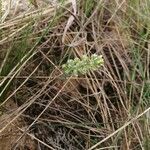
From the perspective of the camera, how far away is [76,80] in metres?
1.54

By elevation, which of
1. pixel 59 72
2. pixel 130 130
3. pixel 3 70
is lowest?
pixel 130 130

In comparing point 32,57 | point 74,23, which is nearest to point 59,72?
point 32,57

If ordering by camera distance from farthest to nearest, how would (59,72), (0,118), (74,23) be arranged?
(74,23) → (59,72) → (0,118)

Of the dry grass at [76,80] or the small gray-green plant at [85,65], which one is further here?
the dry grass at [76,80]

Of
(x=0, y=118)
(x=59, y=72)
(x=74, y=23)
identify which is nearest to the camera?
(x=0, y=118)

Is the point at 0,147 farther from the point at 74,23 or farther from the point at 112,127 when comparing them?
the point at 74,23

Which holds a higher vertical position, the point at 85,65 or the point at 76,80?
the point at 85,65

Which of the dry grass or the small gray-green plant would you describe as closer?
the small gray-green plant

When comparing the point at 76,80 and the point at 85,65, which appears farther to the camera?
the point at 76,80

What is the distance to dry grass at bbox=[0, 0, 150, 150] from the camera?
139cm

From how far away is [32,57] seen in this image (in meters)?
1.48

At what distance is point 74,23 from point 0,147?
54 cm

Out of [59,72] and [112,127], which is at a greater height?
[59,72]

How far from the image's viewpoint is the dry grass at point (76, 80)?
4.55 feet
